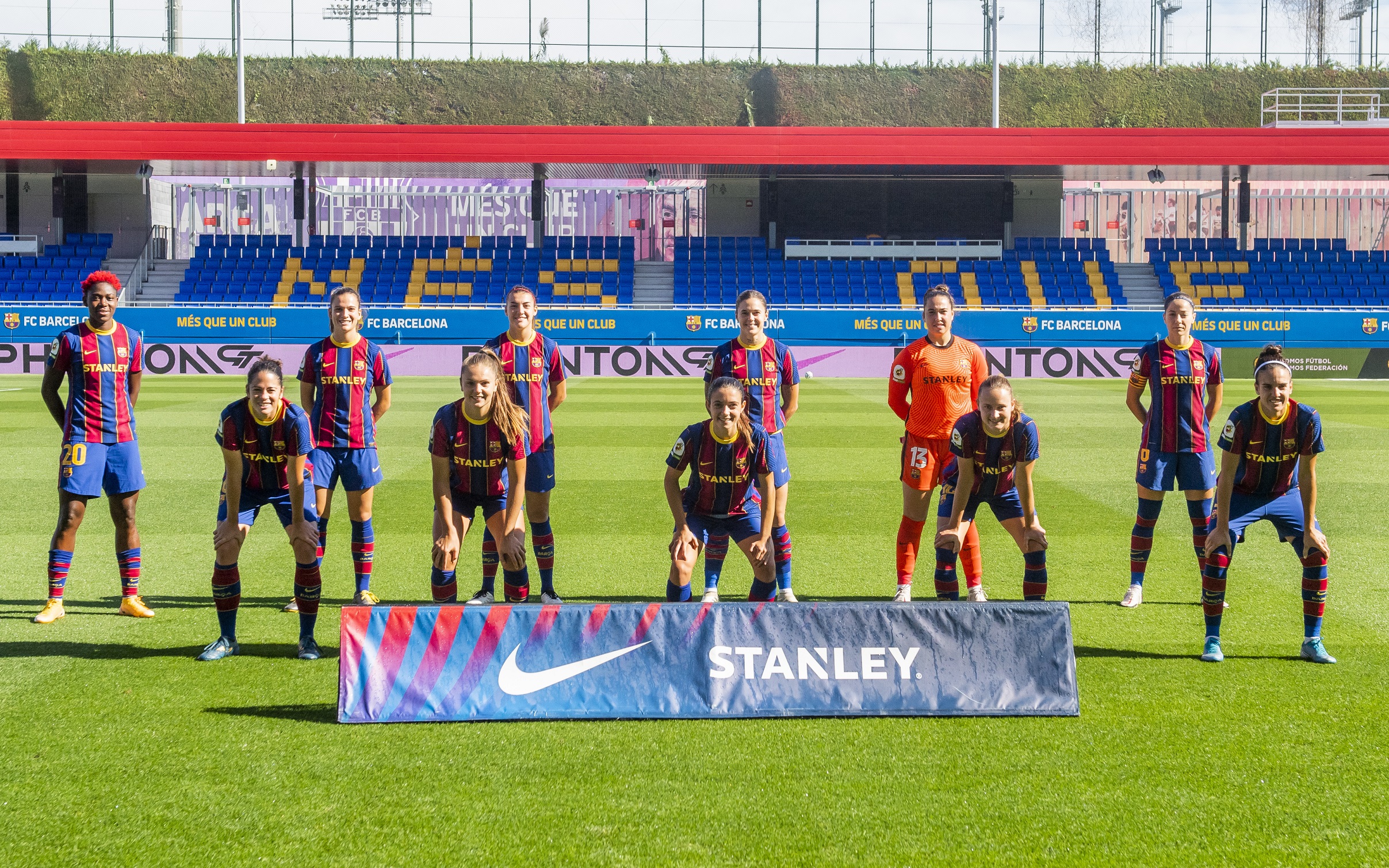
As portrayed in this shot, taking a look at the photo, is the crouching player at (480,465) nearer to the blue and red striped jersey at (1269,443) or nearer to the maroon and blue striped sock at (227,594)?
the maroon and blue striped sock at (227,594)

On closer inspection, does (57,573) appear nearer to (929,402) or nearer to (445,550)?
(445,550)

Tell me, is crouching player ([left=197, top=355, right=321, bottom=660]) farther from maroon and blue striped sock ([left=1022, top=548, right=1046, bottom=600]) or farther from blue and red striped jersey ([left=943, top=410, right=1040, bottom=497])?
maroon and blue striped sock ([left=1022, top=548, right=1046, bottom=600])

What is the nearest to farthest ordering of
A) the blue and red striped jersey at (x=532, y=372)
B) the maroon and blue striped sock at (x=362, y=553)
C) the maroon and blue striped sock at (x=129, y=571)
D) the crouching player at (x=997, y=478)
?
the crouching player at (x=997, y=478), the maroon and blue striped sock at (x=129, y=571), the maroon and blue striped sock at (x=362, y=553), the blue and red striped jersey at (x=532, y=372)

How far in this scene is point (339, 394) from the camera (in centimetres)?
710

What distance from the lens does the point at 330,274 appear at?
118 ft

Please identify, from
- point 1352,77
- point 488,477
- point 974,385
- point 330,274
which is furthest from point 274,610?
point 1352,77

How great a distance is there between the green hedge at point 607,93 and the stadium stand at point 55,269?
65.1 ft

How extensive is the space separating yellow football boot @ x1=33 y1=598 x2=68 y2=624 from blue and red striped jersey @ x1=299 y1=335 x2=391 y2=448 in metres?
1.69

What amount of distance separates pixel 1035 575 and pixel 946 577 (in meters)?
0.47

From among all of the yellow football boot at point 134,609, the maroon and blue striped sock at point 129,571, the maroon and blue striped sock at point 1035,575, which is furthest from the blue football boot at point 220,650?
the maroon and blue striped sock at point 1035,575

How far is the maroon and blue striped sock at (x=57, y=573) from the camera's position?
691cm

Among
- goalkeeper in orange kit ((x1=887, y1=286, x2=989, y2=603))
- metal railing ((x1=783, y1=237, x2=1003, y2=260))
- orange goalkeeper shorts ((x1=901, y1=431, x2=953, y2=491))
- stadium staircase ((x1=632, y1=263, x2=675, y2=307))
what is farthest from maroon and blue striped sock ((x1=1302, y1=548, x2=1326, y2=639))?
metal railing ((x1=783, y1=237, x2=1003, y2=260))

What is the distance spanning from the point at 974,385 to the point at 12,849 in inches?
217

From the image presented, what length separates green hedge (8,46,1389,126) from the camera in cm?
5606
